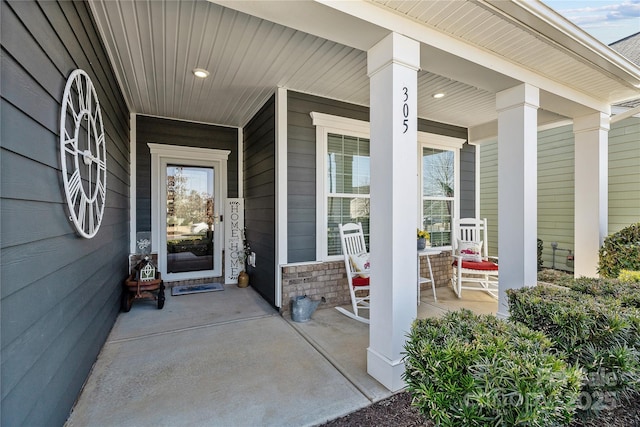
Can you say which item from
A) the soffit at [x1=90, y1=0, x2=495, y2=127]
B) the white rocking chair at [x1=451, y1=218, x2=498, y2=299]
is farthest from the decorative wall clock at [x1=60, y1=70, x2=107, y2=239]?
the white rocking chair at [x1=451, y1=218, x2=498, y2=299]

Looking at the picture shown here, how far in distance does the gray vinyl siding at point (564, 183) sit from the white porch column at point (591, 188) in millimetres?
2025

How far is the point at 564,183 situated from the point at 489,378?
662cm

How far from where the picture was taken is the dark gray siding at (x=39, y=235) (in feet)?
3.49

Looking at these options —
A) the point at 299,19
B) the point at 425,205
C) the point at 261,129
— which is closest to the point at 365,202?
the point at 425,205

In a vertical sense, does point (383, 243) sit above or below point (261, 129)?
below

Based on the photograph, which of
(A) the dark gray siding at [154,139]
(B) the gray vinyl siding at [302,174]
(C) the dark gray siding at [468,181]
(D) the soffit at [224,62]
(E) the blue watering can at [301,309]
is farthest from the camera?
(C) the dark gray siding at [468,181]

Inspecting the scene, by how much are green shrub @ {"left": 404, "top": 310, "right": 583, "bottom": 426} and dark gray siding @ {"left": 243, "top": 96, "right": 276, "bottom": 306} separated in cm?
249

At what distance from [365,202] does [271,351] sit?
2.32m

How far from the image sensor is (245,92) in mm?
3518

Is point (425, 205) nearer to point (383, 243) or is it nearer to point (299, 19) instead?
point (383, 243)

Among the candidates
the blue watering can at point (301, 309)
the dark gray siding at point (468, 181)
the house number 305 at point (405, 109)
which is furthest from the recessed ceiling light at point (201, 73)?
the dark gray siding at point (468, 181)

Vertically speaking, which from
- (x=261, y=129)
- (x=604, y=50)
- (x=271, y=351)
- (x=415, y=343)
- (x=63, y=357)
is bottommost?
(x=271, y=351)

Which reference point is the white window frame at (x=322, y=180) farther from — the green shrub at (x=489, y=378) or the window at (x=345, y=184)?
the green shrub at (x=489, y=378)

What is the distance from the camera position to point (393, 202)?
1.91 m
